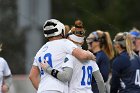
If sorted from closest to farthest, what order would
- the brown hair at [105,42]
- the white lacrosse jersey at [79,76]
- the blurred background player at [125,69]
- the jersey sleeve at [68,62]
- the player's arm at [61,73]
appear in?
the player's arm at [61,73], the jersey sleeve at [68,62], the white lacrosse jersey at [79,76], the blurred background player at [125,69], the brown hair at [105,42]

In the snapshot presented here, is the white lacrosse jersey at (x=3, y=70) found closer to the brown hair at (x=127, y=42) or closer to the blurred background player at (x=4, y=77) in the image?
the blurred background player at (x=4, y=77)

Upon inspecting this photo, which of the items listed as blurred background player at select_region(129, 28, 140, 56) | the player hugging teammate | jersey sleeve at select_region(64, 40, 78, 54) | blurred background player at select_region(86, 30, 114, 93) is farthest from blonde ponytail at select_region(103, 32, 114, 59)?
jersey sleeve at select_region(64, 40, 78, 54)

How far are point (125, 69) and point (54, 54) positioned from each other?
2.18m

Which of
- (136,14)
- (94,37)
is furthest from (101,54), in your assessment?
(136,14)

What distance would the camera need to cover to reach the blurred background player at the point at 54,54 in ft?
37.7

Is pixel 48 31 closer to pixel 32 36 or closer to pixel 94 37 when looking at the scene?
pixel 94 37

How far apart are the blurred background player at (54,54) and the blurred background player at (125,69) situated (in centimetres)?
179

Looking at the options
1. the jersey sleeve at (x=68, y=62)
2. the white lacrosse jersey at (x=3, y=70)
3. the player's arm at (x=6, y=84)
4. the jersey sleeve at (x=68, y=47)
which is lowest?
the player's arm at (x=6, y=84)

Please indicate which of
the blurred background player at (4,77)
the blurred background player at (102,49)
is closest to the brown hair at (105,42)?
the blurred background player at (102,49)

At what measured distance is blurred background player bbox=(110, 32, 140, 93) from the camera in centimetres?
1346

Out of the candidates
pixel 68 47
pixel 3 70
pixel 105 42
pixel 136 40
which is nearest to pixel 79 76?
pixel 68 47

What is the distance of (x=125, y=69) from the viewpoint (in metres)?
13.5

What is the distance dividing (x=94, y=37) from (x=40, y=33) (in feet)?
47.4

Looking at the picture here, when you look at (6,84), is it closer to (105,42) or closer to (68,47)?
(105,42)
